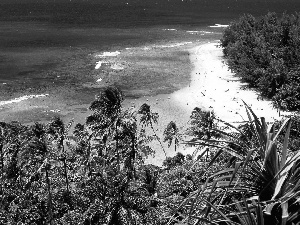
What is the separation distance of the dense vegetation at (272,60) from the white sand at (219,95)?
193cm

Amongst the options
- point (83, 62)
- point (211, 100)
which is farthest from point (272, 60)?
point (83, 62)

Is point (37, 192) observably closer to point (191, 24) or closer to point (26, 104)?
point (26, 104)

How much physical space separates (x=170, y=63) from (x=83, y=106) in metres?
31.7

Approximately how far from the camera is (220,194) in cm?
707

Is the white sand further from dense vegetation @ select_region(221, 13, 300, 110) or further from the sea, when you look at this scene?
the sea

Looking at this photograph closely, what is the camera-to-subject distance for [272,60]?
56.1 m

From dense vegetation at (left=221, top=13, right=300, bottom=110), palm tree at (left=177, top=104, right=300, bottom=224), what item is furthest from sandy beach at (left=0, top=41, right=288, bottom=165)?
palm tree at (left=177, top=104, right=300, bottom=224)

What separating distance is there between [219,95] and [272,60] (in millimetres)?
9989

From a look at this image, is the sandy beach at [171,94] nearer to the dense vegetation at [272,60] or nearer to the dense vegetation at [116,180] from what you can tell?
the dense vegetation at [272,60]

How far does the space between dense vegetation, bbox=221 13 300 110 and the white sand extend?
193 cm

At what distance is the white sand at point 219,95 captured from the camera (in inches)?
1893

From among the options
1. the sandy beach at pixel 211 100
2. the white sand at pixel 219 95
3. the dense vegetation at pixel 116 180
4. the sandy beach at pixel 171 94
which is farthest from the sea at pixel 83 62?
the dense vegetation at pixel 116 180

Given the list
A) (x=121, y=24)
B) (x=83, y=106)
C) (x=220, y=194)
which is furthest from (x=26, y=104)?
(x=121, y=24)

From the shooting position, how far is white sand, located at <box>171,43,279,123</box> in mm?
48081
